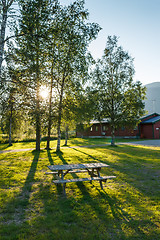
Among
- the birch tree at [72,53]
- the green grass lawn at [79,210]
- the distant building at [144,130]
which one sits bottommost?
the green grass lawn at [79,210]

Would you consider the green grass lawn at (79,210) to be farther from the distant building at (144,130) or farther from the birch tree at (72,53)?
the distant building at (144,130)

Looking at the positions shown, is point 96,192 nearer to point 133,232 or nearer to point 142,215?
point 142,215

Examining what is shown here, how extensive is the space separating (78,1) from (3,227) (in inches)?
584

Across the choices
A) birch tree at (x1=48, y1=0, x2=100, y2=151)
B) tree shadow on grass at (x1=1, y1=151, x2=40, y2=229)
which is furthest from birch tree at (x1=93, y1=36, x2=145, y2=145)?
tree shadow on grass at (x1=1, y1=151, x2=40, y2=229)

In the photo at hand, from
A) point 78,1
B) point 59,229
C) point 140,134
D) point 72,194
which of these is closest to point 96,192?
point 72,194

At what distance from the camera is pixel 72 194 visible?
526cm

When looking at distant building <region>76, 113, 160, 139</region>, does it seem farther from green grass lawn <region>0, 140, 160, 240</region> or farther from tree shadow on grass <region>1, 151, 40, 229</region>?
tree shadow on grass <region>1, 151, 40, 229</region>

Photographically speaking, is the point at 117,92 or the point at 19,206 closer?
the point at 19,206

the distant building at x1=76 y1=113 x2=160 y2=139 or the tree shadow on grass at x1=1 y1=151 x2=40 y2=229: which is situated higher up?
the distant building at x1=76 y1=113 x2=160 y2=139

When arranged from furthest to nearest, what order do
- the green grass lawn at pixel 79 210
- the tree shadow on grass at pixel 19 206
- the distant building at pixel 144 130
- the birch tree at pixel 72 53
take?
the distant building at pixel 144 130
the birch tree at pixel 72 53
the tree shadow on grass at pixel 19 206
the green grass lawn at pixel 79 210

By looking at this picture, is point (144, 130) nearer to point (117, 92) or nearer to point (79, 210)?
point (117, 92)

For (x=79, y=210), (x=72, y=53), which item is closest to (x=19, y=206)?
(x=79, y=210)

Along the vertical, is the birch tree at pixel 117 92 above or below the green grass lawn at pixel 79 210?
above

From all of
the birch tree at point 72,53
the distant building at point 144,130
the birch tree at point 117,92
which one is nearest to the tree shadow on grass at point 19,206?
the birch tree at point 72,53
